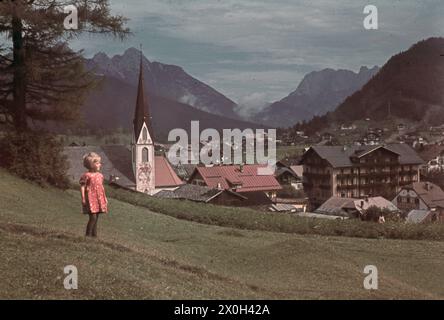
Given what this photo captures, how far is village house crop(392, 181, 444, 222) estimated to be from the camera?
1628 centimetres

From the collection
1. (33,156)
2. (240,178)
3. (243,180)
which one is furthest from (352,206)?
(33,156)

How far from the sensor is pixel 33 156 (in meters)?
16.1

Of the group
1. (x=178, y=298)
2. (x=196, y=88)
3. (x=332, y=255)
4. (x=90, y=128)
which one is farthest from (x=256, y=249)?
(x=90, y=128)

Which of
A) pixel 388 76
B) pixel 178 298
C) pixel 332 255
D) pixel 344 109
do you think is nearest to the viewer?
pixel 178 298

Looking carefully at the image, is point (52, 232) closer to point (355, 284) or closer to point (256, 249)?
point (256, 249)

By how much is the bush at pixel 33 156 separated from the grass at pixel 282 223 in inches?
124

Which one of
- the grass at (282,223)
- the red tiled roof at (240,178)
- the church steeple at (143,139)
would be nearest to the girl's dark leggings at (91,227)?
the red tiled roof at (240,178)

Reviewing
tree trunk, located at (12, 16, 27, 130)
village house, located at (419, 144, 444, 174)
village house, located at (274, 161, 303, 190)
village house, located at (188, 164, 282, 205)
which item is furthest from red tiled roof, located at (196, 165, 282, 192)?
tree trunk, located at (12, 16, 27, 130)

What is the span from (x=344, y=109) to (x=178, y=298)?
1205 centimetres

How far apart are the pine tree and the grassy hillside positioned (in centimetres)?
299

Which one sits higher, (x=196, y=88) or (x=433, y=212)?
(x=196, y=88)

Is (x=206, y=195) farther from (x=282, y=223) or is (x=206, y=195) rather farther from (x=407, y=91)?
(x=407, y=91)

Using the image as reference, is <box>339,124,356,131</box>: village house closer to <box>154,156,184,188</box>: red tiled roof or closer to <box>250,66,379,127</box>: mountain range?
<box>250,66,379,127</box>: mountain range

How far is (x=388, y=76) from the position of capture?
1623cm
